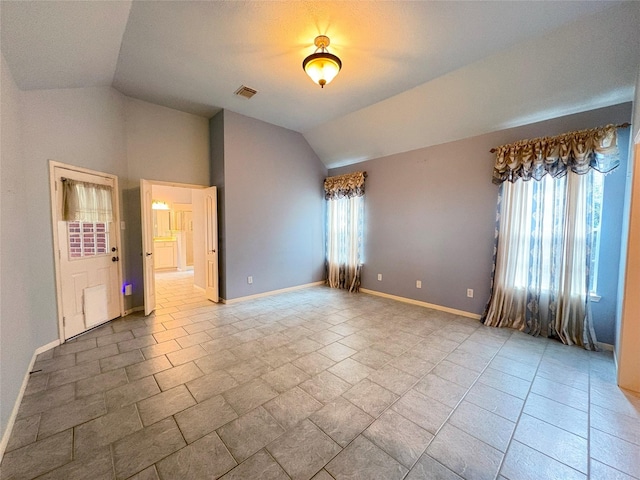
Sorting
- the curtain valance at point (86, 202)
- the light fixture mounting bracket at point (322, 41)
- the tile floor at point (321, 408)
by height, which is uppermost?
the light fixture mounting bracket at point (322, 41)

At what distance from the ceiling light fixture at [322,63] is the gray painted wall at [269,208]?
2250mm

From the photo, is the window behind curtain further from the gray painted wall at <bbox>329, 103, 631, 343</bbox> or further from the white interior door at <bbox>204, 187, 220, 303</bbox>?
the white interior door at <bbox>204, 187, 220, 303</bbox>

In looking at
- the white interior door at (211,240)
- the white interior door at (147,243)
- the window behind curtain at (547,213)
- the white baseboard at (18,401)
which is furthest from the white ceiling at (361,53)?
the white baseboard at (18,401)

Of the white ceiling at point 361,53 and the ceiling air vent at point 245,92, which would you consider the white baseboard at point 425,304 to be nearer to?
the white ceiling at point 361,53

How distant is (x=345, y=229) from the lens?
212 inches

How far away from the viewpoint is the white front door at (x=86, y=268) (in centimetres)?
292

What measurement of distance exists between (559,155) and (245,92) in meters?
4.02

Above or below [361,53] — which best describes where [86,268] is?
below

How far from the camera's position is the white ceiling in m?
2.09

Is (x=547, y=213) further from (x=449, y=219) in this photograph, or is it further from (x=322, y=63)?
(x=322, y=63)

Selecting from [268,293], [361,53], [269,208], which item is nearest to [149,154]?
[269,208]

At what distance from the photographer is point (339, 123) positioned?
4.54 metres

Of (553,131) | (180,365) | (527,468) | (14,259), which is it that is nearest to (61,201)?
(14,259)

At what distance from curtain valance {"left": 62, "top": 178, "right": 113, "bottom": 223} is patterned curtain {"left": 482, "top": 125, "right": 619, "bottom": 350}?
5.27 m
